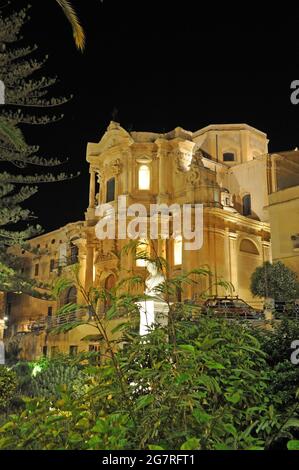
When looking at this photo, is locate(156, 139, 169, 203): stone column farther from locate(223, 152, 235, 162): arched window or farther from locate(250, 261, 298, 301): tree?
locate(250, 261, 298, 301): tree

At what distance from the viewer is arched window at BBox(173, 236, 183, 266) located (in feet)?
93.4

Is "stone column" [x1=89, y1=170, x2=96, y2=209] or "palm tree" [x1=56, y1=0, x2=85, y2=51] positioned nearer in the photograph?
"palm tree" [x1=56, y1=0, x2=85, y2=51]

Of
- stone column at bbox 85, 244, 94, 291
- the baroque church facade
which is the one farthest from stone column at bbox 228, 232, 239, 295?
stone column at bbox 85, 244, 94, 291

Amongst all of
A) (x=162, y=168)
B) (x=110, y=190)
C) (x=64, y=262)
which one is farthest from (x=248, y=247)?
(x=64, y=262)

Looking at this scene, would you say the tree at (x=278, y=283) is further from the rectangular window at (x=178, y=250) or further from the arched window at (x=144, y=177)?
the arched window at (x=144, y=177)

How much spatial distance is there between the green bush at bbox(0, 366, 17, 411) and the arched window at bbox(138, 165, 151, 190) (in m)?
19.9

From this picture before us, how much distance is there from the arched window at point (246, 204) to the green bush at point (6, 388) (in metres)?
Answer: 22.7

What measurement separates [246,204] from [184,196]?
5412mm

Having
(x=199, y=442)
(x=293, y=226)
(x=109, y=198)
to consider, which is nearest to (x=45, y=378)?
(x=199, y=442)

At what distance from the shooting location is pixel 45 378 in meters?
14.1

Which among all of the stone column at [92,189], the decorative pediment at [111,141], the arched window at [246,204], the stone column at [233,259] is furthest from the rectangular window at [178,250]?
the stone column at [92,189]

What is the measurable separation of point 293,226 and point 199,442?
21.6 metres

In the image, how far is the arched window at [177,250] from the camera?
2847cm
